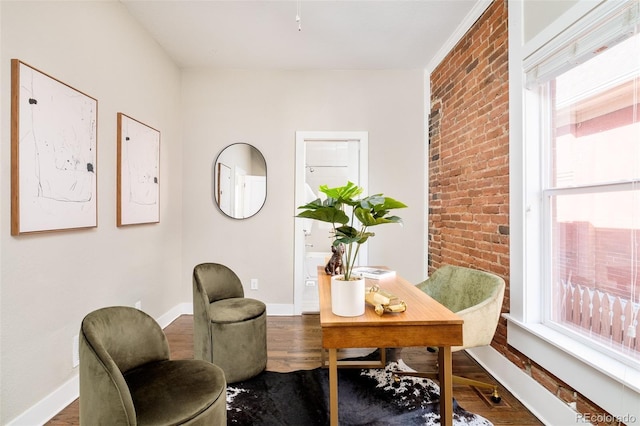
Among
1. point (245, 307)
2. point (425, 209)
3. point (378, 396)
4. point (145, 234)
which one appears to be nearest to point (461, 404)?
point (378, 396)

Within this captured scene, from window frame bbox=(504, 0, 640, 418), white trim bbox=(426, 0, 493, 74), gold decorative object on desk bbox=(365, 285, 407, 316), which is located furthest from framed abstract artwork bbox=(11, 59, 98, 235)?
white trim bbox=(426, 0, 493, 74)

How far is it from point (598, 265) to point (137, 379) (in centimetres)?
230

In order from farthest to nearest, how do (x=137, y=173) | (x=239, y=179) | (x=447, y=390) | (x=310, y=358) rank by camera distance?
1. (x=239, y=179)
2. (x=137, y=173)
3. (x=310, y=358)
4. (x=447, y=390)

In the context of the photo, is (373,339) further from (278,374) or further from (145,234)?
(145,234)

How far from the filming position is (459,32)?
112 inches

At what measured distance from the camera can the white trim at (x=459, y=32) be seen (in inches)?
97.7

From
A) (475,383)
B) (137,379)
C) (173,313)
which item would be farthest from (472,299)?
(173,313)

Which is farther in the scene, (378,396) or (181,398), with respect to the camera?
(378,396)

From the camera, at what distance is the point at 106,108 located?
236cm

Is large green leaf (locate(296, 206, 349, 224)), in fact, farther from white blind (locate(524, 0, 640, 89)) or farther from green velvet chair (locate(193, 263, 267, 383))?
white blind (locate(524, 0, 640, 89))

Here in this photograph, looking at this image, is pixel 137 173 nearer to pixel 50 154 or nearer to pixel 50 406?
pixel 50 154

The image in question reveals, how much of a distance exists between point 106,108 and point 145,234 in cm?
113

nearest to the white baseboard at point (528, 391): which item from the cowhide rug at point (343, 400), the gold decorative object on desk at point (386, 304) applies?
the cowhide rug at point (343, 400)

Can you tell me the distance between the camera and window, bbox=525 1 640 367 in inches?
56.4
